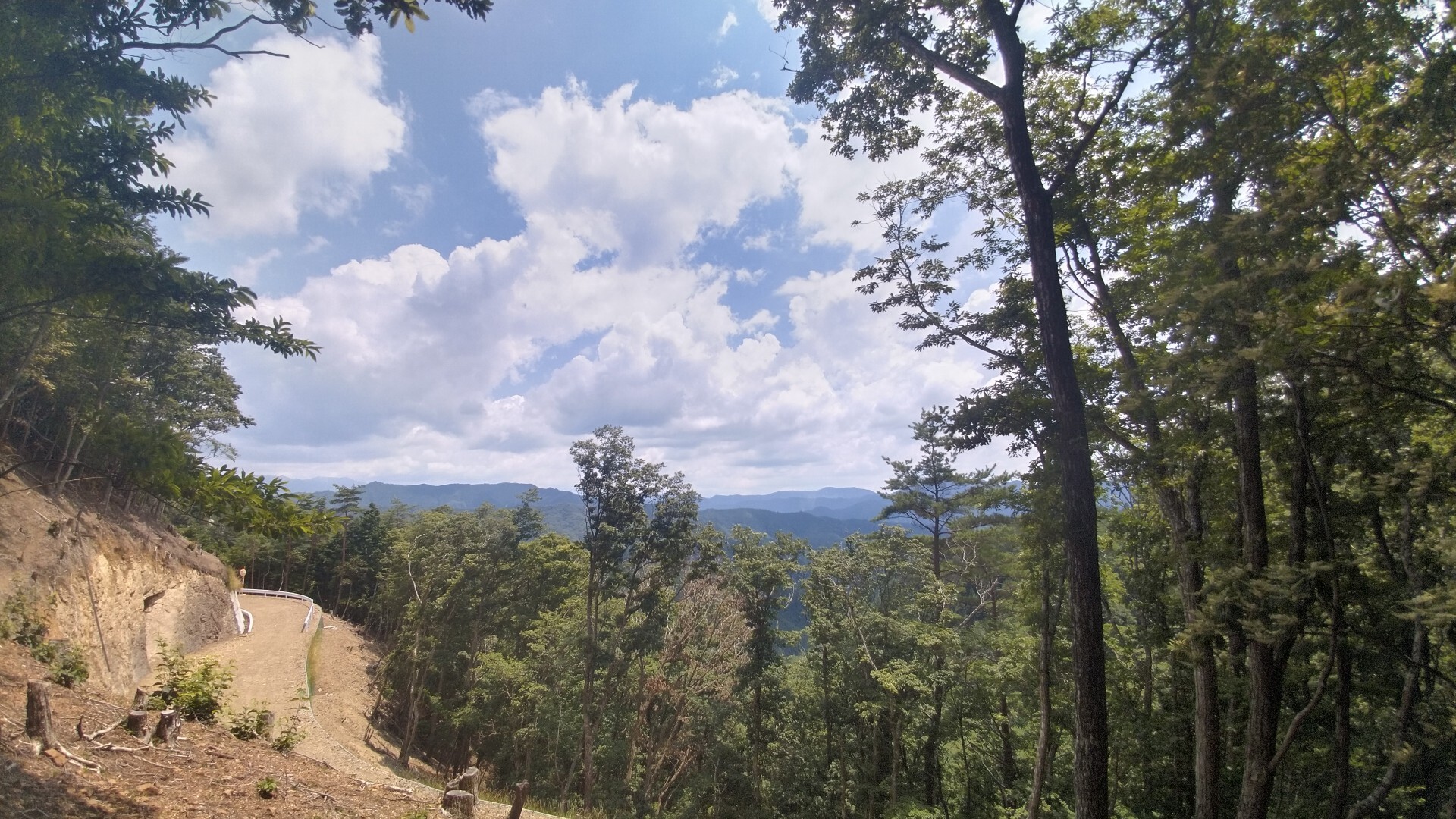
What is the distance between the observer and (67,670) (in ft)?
26.2

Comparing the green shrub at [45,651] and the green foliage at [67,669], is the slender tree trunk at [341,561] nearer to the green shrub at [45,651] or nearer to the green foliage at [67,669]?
the green shrub at [45,651]

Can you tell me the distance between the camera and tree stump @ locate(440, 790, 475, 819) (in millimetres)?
8188

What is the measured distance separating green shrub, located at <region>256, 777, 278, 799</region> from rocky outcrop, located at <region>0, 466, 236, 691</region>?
6547mm

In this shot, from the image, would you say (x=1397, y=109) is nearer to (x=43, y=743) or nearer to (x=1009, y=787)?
(x=43, y=743)

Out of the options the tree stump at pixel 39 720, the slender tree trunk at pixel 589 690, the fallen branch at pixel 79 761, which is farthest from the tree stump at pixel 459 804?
the slender tree trunk at pixel 589 690

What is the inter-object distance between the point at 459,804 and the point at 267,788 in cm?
322

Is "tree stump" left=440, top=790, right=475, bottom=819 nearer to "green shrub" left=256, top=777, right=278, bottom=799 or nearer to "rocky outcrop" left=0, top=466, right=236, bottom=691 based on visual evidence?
"green shrub" left=256, top=777, right=278, bottom=799

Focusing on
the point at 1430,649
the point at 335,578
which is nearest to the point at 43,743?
the point at 1430,649

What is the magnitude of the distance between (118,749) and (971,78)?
11.2 metres

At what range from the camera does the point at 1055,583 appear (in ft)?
33.7

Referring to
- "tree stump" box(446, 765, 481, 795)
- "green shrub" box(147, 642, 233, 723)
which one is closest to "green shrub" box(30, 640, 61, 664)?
"green shrub" box(147, 642, 233, 723)

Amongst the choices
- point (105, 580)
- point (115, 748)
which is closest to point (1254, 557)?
point (115, 748)

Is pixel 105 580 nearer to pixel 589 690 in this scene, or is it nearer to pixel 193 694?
pixel 193 694

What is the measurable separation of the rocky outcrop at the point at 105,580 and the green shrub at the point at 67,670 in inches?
65.5
